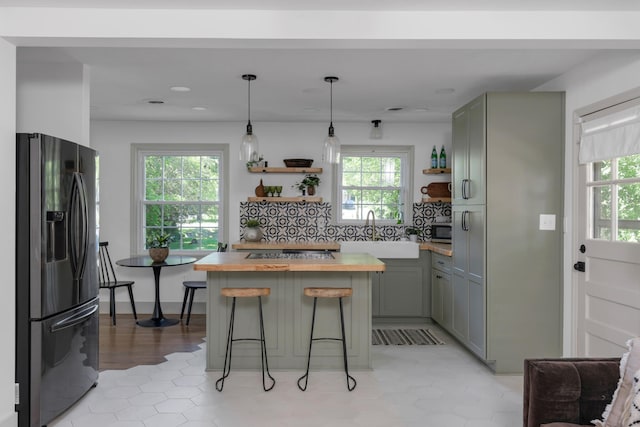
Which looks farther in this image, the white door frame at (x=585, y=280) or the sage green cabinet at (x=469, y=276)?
the sage green cabinet at (x=469, y=276)

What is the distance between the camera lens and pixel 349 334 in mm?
3963

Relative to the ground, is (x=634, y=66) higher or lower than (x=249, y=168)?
higher

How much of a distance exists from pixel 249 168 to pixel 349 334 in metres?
2.81

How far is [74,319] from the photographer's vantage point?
3.18m

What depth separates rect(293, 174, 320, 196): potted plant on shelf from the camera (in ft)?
19.8

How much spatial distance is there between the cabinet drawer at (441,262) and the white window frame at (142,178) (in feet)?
8.49

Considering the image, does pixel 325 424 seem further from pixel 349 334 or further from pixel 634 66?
pixel 634 66

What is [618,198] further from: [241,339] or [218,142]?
[218,142]

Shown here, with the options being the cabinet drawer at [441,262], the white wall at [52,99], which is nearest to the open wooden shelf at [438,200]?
the cabinet drawer at [441,262]

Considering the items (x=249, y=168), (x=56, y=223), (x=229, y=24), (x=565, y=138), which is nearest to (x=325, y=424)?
(x=56, y=223)

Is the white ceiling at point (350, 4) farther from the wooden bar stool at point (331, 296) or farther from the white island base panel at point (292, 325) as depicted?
the white island base panel at point (292, 325)

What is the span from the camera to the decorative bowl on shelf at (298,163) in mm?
5922

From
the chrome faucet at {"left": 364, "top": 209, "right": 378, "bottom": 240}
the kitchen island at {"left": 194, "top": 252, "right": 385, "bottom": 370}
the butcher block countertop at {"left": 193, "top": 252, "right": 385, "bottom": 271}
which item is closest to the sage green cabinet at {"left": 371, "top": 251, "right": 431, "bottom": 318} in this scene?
the chrome faucet at {"left": 364, "top": 209, "right": 378, "bottom": 240}

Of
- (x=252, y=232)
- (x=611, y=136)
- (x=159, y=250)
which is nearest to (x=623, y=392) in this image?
(x=611, y=136)
